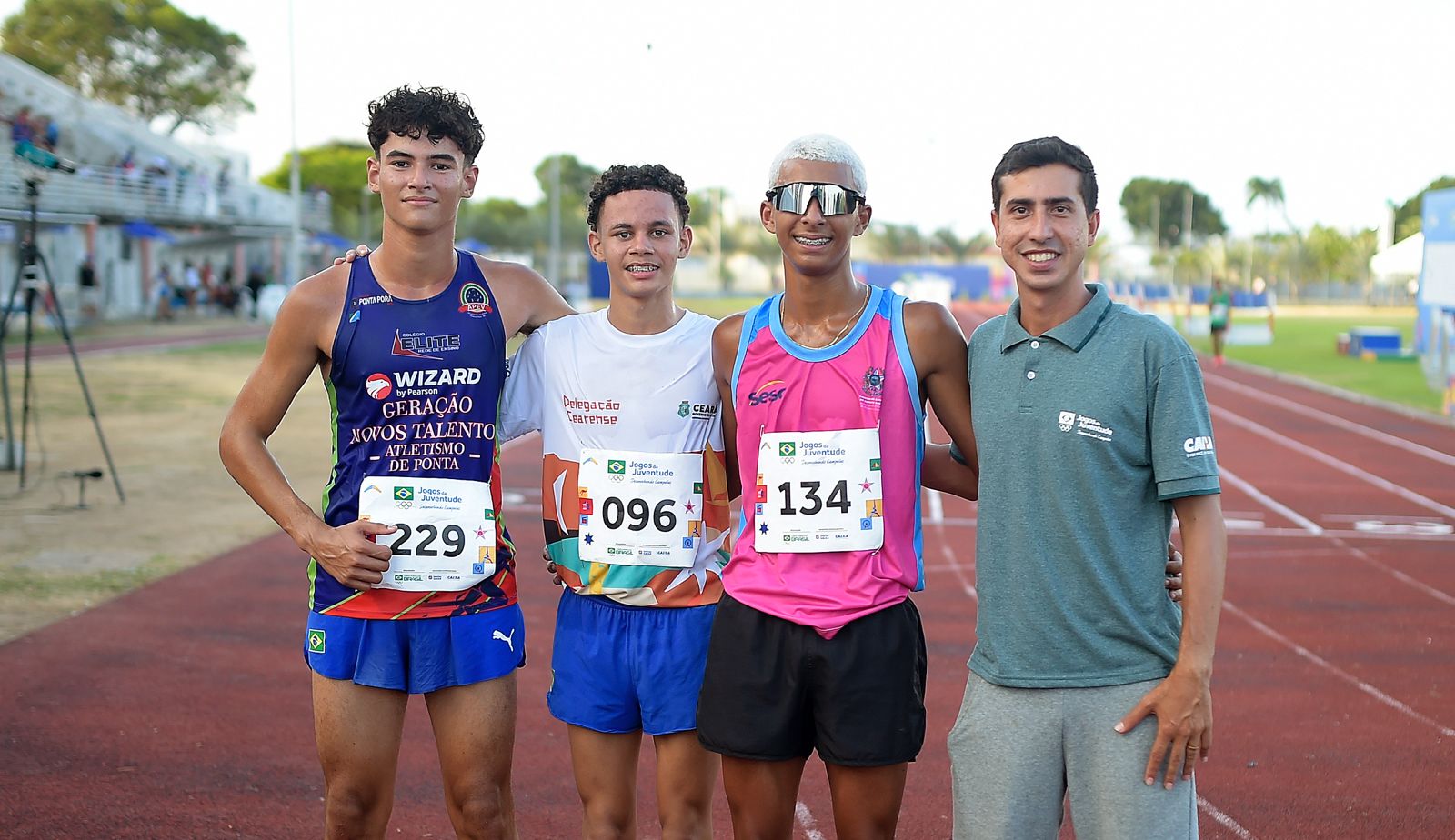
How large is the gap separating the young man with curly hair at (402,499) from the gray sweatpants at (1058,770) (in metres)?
1.26

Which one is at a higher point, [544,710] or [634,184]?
[634,184]

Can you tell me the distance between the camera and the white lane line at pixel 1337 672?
5.71 meters

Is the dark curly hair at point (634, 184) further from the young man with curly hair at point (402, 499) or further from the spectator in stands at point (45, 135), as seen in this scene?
the spectator in stands at point (45, 135)

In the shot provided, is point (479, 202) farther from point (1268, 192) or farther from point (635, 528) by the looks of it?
point (635, 528)

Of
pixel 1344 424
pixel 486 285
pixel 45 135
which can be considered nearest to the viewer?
pixel 486 285

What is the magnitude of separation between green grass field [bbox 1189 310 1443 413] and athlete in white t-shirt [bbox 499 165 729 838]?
730 inches

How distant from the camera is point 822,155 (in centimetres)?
317

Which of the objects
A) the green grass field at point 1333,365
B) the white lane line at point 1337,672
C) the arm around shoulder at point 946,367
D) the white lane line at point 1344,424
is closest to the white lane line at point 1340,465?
the white lane line at point 1344,424

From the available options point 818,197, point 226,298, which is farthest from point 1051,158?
point 226,298

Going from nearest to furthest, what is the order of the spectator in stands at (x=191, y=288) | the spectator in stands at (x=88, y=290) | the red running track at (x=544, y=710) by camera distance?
1. the red running track at (x=544, y=710)
2. the spectator in stands at (x=88, y=290)
3. the spectator in stands at (x=191, y=288)

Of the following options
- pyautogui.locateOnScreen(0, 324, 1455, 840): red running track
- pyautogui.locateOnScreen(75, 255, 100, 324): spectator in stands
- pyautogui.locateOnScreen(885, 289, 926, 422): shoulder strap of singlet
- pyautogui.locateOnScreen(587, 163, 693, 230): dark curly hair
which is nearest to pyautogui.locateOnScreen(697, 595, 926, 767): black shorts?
pyautogui.locateOnScreen(885, 289, 926, 422): shoulder strap of singlet

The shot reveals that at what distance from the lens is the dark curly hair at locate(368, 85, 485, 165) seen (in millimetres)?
3299

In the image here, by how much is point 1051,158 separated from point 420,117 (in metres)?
1.60

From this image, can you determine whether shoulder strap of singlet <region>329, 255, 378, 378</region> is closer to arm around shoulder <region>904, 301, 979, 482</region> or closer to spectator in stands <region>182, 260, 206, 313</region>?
arm around shoulder <region>904, 301, 979, 482</region>
